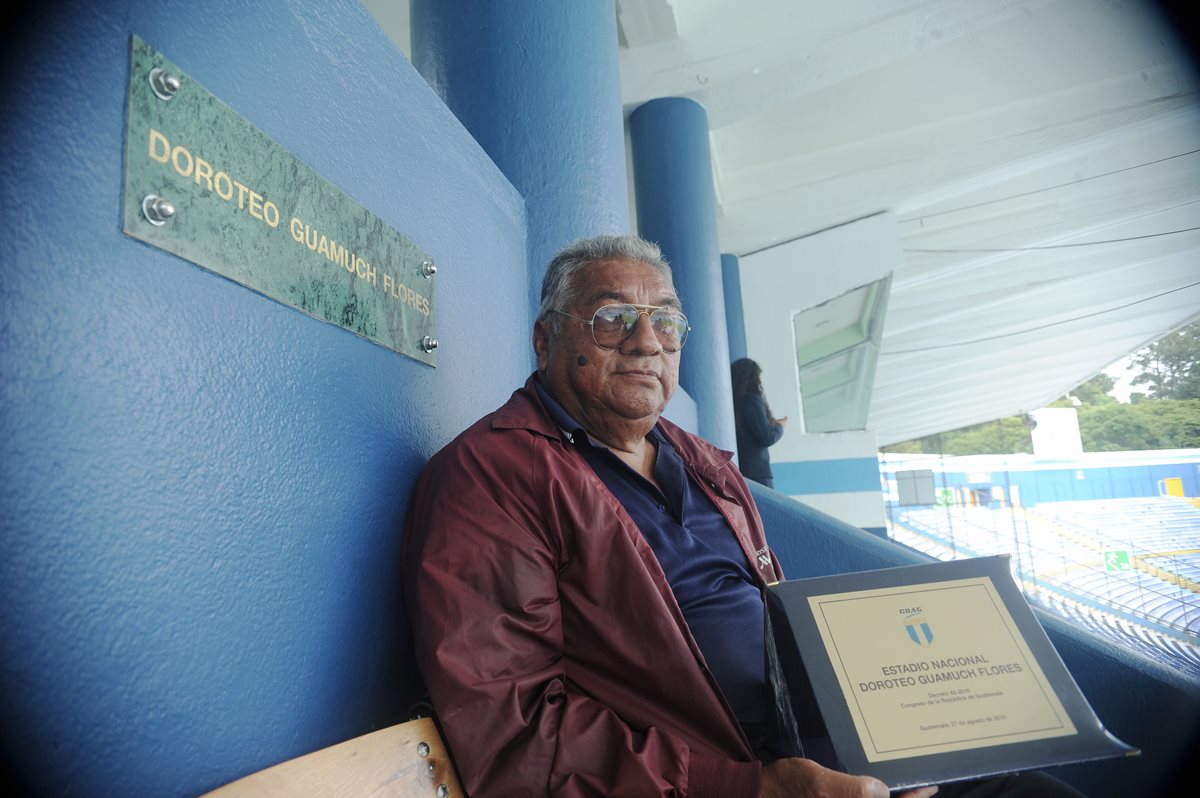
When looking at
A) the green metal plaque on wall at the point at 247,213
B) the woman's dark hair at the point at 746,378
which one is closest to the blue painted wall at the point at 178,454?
the green metal plaque on wall at the point at 247,213

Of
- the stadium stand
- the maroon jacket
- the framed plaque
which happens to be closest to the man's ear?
the maroon jacket

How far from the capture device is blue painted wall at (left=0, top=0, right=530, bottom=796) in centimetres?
57

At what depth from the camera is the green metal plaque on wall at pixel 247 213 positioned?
0.69m

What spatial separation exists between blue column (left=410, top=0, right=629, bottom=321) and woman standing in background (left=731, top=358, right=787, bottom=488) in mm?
3099

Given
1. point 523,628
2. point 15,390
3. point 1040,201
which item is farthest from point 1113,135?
point 15,390

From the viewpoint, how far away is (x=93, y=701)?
23.8 inches

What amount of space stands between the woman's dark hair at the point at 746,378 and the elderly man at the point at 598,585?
3.80 m

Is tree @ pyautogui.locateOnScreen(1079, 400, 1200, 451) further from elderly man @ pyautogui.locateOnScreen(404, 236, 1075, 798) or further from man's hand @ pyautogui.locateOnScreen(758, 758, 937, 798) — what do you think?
man's hand @ pyautogui.locateOnScreen(758, 758, 937, 798)

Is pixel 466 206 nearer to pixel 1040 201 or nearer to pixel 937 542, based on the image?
pixel 1040 201

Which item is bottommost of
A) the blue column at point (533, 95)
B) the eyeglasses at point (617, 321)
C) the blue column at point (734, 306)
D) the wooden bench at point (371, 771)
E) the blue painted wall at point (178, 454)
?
the wooden bench at point (371, 771)

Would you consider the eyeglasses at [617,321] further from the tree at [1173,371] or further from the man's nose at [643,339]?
the tree at [1173,371]

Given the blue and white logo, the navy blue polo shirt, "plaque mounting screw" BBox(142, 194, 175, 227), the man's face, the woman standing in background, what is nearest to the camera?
"plaque mounting screw" BBox(142, 194, 175, 227)

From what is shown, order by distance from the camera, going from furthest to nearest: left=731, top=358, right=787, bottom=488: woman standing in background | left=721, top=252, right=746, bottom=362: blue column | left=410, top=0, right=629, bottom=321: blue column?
left=721, top=252, right=746, bottom=362: blue column
left=731, top=358, right=787, bottom=488: woman standing in background
left=410, top=0, right=629, bottom=321: blue column

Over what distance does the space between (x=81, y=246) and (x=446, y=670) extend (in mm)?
664
